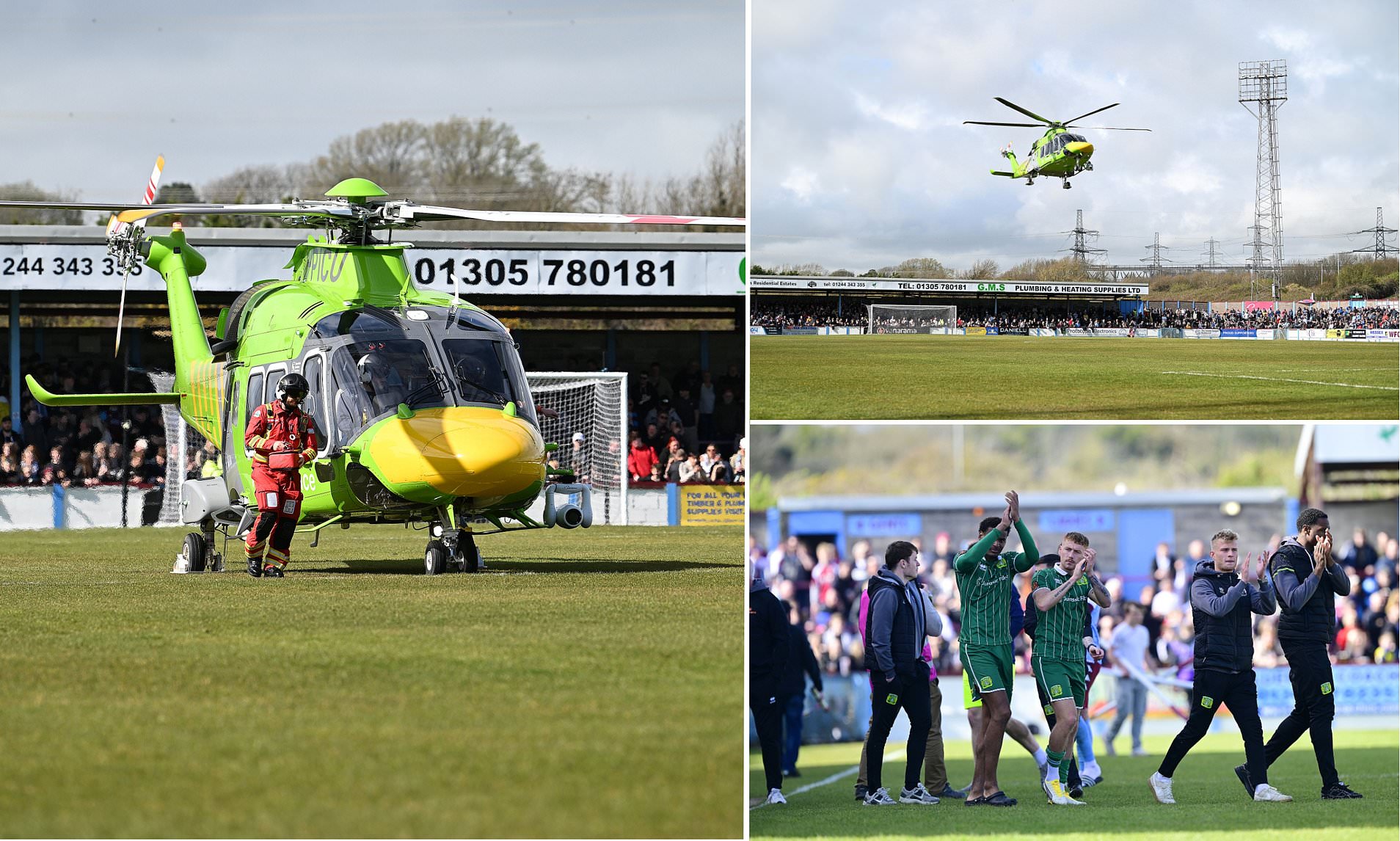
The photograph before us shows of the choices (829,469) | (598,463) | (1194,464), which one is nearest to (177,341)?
(829,469)

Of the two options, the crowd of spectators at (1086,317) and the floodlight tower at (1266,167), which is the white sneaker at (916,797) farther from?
the crowd of spectators at (1086,317)

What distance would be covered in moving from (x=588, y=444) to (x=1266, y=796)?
1989 centimetres

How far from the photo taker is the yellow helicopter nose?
503 inches

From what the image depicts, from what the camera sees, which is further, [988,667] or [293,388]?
[293,388]

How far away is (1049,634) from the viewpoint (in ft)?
27.5

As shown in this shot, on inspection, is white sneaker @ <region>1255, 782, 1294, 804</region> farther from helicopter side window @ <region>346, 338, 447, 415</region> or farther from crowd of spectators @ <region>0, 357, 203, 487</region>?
crowd of spectators @ <region>0, 357, 203, 487</region>

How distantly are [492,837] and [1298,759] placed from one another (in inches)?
336

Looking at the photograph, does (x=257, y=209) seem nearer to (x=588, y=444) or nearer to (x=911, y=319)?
(x=588, y=444)

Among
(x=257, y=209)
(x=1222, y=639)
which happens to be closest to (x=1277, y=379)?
(x=257, y=209)

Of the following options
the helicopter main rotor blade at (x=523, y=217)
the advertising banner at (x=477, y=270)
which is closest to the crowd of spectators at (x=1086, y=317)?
the advertising banner at (x=477, y=270)

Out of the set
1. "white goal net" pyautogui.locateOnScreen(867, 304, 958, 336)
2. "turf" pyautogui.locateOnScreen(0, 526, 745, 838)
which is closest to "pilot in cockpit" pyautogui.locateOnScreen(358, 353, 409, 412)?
"turf" pyautogui.locateOnScreen(0, 526, 745, 838)

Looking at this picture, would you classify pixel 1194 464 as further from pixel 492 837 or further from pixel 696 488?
pixel 492 837

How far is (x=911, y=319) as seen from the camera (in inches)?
2434

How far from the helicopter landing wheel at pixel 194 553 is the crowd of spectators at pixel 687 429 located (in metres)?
12.8
